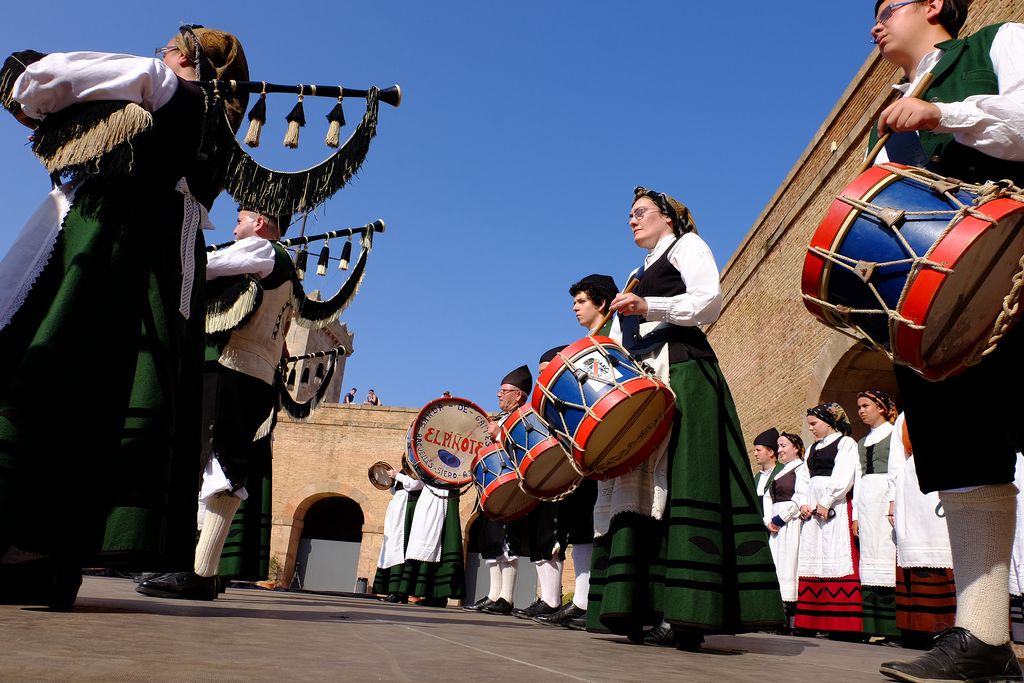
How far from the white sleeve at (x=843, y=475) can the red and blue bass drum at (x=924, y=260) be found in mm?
5419

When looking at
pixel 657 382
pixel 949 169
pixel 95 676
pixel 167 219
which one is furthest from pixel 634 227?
pixel 95 676

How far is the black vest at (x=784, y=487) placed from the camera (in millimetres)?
7984

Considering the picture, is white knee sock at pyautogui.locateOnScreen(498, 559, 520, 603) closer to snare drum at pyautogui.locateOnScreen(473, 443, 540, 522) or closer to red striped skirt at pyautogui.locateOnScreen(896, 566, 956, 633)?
snare drum at pyautogui.locateOnScreen(473, 443, 540, 522)

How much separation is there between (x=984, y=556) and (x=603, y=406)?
1.36m

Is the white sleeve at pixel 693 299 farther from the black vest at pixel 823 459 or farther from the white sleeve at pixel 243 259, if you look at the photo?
the black vest at pixel 823 459

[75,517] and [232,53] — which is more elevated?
[232,53]

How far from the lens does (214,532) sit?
4230 millimetres

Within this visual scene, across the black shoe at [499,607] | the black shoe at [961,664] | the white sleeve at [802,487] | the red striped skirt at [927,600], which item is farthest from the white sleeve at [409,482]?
the black shoe at [961,664]

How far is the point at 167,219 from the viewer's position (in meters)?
2.73

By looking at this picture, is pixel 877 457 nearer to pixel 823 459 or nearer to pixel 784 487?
pixel 823 459

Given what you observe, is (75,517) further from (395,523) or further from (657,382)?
(395,523)

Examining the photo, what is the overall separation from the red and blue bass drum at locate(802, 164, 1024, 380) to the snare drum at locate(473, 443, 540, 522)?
13.4ft

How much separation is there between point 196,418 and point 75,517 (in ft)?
1.88

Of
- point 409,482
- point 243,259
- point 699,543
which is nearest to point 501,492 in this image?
point 243,259
